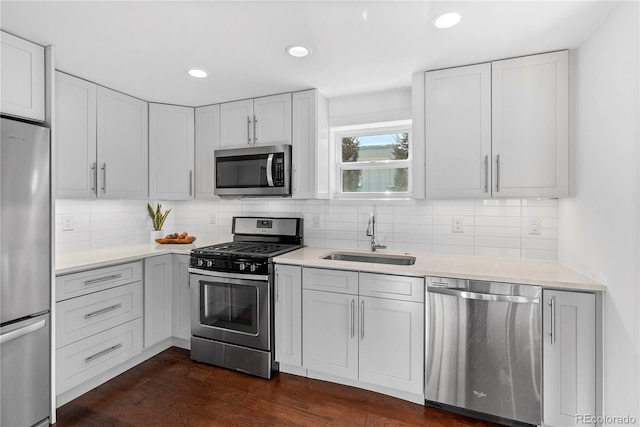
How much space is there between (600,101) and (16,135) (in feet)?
10.3

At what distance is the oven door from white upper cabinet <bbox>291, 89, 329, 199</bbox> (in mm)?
881

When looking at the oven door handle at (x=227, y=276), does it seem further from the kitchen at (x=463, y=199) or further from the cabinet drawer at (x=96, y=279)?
the kitchen at (x=463, y=199)

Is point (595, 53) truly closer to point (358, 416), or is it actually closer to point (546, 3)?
point (546, 3)

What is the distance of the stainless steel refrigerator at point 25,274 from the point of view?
1.66 metres

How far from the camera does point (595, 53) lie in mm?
1732

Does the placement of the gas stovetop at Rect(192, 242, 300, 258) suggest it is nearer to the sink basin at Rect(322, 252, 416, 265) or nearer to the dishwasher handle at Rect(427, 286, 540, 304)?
the sink basin at Rect(322, 252, 416, 265)

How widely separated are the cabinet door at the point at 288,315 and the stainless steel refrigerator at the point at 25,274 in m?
1.41

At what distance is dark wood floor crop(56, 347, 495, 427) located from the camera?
1.95 meters

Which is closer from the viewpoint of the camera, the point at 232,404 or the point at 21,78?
the point at 21,78

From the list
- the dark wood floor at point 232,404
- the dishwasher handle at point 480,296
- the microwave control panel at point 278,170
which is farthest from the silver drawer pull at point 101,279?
the dishwasher handle at point 480,296

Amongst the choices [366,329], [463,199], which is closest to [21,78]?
[366,329]

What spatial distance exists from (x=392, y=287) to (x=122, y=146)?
8.40 feet

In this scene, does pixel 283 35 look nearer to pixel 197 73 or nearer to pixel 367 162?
pixel 197 73

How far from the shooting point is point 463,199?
7.68 ft
